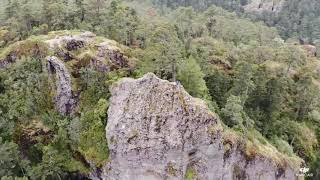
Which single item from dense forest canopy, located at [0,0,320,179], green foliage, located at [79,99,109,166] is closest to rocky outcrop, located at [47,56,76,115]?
dense forest canopy, located at [0,0,320,179]

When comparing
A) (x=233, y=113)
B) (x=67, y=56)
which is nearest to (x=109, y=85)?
(x=67, y=56)

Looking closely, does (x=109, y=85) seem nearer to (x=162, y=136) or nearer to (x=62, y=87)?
(x=62, y=87)

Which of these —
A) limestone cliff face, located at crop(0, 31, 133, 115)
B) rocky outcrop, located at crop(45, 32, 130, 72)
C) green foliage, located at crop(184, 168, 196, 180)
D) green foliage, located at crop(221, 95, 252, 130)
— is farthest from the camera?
rocky outcrop, located at crop(45, 32, 130, 72)

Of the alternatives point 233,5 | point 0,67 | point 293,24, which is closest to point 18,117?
point 0,67

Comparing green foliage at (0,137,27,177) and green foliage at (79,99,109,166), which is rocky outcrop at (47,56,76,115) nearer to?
green foliage at (79,99,109,166)

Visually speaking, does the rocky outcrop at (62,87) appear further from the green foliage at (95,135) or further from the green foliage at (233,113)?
the green foliage at (233,113)

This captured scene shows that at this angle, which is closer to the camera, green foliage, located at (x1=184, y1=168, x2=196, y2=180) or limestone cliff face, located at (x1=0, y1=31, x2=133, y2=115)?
green foliage, located at (x1=184, y1=168, x2=196, y2=180)

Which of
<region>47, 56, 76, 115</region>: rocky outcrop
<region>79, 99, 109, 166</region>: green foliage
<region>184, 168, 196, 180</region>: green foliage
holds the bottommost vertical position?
<region>184, 168, 196, 180</region>: green foliage
